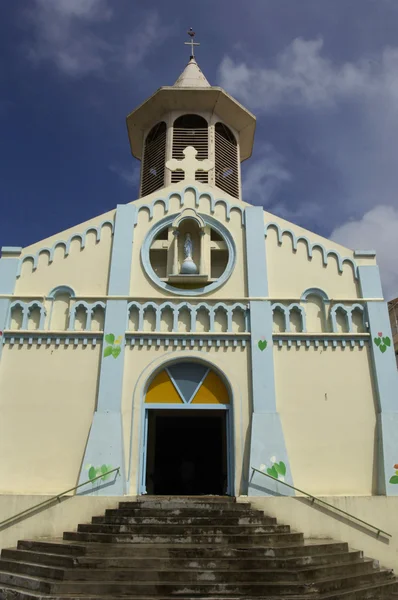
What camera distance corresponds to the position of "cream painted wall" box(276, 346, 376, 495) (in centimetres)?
1034

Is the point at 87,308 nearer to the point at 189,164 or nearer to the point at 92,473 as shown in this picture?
the point at 92,473

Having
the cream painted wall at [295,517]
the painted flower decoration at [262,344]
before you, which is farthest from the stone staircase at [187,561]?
the painted flower decoration at [262,344]

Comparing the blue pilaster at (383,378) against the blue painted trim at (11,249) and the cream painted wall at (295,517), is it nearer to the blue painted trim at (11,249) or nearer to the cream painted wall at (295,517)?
the cream painted wall at (295,517)

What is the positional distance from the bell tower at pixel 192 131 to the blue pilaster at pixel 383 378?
628 cm

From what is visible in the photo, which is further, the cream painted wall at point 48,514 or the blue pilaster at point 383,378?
the blue pilaster at point 383,378

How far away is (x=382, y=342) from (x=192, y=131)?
10104mm

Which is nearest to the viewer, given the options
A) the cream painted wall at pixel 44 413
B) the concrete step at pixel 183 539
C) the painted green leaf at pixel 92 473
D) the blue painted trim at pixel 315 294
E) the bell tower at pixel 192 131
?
the concrete step at pixel 183 539

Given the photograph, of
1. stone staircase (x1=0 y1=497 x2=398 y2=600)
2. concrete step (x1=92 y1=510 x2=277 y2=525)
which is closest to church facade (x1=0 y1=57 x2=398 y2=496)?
concrete step (x1=92 y1=510 x2=277 y2=525)

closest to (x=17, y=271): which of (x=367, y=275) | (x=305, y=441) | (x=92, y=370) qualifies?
(x=92, y=370)

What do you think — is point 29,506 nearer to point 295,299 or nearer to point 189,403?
point 189,403

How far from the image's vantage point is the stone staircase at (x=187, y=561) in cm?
704

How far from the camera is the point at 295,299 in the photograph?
1196 centimetres

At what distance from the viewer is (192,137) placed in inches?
650

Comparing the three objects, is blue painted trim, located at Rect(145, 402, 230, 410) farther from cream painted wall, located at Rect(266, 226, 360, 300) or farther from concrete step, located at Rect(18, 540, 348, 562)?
concrete step, located at Rect(18, 540, 348, 562)
